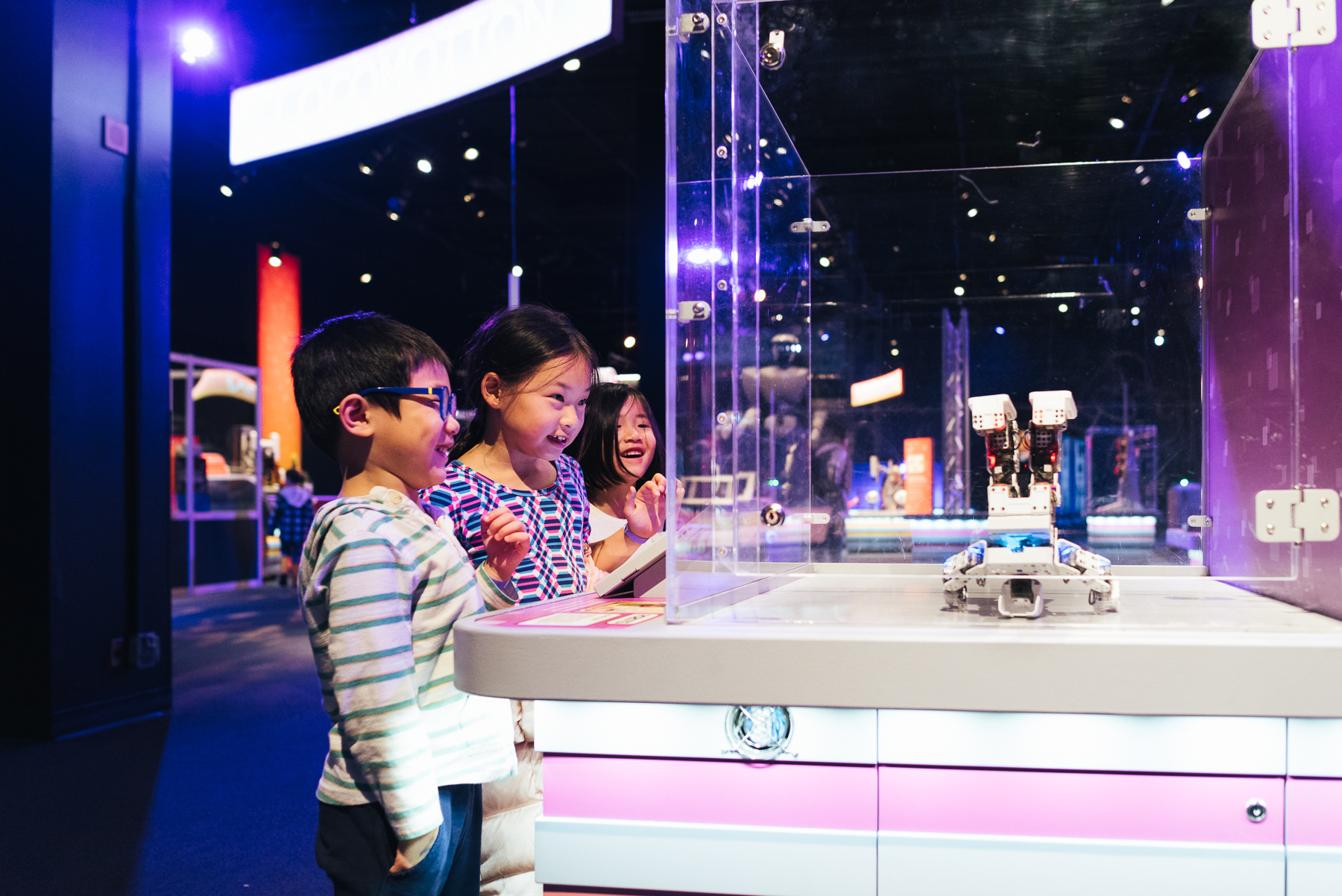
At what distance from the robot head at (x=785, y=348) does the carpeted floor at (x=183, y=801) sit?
194cm

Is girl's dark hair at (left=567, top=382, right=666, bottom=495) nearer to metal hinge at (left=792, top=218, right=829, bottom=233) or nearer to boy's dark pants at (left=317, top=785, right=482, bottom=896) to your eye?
metal hinge at (left=792, top=218, right=829, bottom=233)

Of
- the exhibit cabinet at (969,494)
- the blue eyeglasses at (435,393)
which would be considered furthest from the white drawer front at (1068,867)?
the blue eyeglasses at (435,393)

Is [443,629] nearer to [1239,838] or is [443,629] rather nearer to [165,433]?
[1239,838]

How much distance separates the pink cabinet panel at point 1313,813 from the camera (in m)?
1.06

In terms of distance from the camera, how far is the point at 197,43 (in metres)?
7.03

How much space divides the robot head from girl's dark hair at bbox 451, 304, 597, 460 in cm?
41

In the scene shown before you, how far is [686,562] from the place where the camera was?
1.29 meters

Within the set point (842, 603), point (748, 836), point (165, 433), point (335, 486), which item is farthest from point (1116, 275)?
point (335, 486)

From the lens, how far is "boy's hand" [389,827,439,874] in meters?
1.14

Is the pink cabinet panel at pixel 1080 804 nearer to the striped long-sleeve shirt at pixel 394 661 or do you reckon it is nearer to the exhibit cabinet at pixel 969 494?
the exhibit cabinet at pixel 969 494

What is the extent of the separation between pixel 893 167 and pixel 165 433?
405 cm

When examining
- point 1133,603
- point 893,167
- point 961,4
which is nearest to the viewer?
point 1133,603

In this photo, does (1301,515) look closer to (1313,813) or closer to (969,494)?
(1313,813)

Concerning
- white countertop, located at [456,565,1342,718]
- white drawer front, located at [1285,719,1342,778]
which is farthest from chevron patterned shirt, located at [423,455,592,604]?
white drawer front, located at [1285,719,1342,778]
